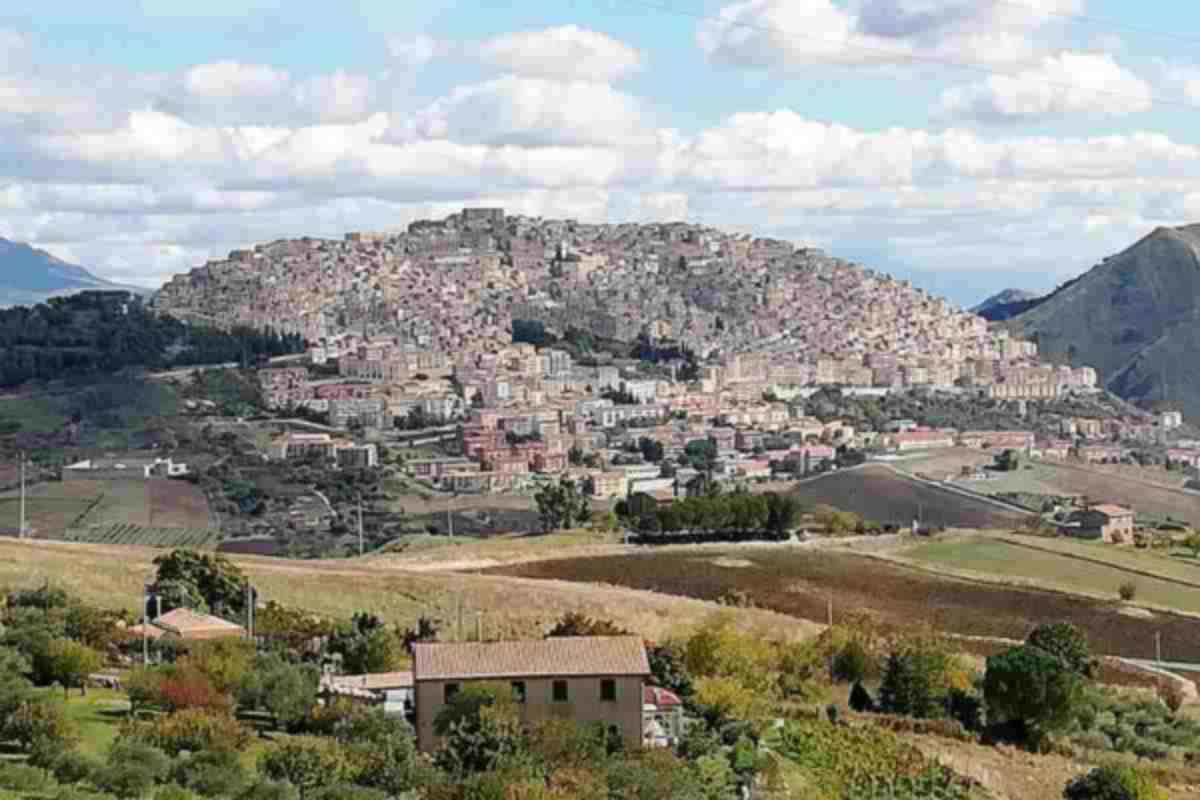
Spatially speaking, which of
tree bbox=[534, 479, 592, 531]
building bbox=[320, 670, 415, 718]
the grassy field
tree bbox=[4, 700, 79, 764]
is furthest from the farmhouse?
tree bbox=[534, 479, 592, 531]

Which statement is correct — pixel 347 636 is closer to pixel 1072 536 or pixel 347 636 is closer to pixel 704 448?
pixel 1072 536

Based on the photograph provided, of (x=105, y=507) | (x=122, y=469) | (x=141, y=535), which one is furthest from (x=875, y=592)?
(x=122, y=469)

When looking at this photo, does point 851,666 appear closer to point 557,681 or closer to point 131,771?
point 557,681

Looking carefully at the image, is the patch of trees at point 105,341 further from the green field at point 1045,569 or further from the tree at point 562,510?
the green field at point 1045,569

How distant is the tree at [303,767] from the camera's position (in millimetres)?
18312

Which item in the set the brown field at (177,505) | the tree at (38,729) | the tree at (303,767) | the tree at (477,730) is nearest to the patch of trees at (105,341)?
the brown field at (177,505)

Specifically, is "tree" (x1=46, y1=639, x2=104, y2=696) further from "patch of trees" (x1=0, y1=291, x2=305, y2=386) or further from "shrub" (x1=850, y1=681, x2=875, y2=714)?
"patch of trees" (x1=0, y1=291, x2=305, y2=386)

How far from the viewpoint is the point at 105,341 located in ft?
380

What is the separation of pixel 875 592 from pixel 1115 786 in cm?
2637

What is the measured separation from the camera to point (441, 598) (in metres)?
42.6

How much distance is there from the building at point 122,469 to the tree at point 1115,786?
5834 cm

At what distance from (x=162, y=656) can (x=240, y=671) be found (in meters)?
4.29

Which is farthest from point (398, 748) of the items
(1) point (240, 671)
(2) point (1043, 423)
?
(2) point (1043, 423)

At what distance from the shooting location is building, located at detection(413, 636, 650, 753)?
25594 mm
